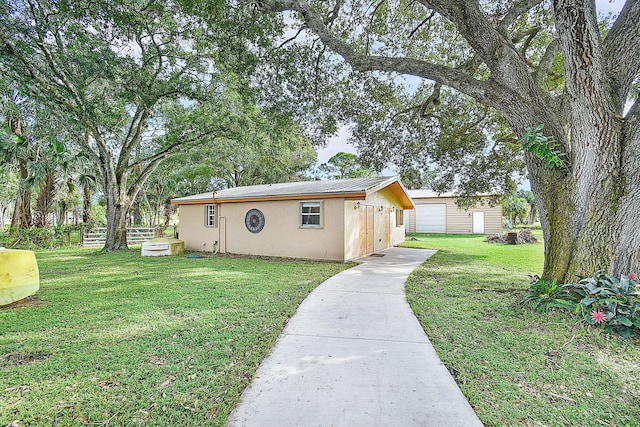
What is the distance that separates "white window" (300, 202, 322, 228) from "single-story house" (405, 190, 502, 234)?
46.7ft

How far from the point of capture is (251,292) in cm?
571

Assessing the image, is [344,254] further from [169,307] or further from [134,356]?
[134,356]

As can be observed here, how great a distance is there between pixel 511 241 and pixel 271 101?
14.2 metres

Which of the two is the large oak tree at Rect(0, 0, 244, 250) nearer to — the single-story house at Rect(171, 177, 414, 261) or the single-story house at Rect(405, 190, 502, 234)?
the single-story house at Rect(171, 177, 414, 261)

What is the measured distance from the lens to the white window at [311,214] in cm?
1019

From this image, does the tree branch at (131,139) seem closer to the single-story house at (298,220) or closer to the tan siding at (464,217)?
the single-story house at (298,220)

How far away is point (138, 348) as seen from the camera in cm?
331

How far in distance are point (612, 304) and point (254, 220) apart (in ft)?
33.1

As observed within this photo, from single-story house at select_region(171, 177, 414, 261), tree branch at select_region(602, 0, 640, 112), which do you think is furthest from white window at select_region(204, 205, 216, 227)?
tree branch at select_region(602, 0, 640, 112)

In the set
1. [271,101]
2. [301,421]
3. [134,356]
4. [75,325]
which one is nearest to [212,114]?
[271,101]

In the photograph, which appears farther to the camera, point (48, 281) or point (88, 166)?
point (88, 166)

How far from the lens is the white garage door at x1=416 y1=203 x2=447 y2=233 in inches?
901

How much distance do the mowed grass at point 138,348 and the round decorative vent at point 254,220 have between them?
4.78 metres

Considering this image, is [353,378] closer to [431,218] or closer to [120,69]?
[120,69]
